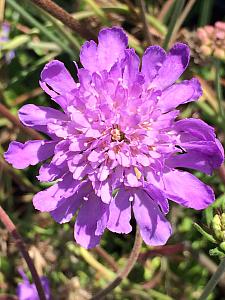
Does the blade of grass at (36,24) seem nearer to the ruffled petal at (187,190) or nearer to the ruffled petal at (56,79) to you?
the ruffled petal at (56,79)

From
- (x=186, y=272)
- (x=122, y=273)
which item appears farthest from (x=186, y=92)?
(x=186, y=272)

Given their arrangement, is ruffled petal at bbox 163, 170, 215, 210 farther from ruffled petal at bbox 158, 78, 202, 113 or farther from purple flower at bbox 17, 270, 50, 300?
purple flower at bbox 17, 270, 50, 300

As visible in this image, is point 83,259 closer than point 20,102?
Yes

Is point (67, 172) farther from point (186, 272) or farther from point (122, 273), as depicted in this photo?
point (186, 272)

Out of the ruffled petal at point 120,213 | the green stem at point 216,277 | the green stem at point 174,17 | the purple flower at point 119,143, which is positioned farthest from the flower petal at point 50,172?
the green stem at point 174,17

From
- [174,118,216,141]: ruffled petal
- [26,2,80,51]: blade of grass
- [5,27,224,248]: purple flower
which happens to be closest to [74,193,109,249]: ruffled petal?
[5,27,224,248]: purple flower

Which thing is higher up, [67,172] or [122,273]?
[67,172]

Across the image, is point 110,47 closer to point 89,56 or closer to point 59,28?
point 89,56
